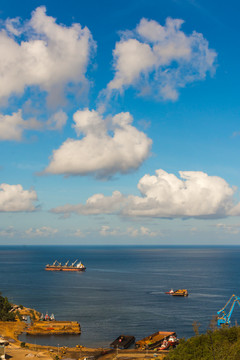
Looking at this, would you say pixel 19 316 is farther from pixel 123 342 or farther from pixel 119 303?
pixel 123 342

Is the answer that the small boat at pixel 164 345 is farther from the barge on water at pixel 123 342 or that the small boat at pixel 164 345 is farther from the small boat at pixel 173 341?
the barge on water at pixel 123 342

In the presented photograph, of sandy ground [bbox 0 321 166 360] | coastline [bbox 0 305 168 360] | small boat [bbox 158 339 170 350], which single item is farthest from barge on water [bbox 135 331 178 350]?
sandy ground [bbox 0 321 166 360]

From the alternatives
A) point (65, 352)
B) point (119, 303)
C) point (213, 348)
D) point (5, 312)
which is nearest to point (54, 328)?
point (65, 352)

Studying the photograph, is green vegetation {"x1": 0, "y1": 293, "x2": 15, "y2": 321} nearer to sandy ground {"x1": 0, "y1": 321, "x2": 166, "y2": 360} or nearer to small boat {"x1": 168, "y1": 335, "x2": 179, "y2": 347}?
sandy ground {"x1": 0, "y1": 321, "x2": 166, "y2": 360}

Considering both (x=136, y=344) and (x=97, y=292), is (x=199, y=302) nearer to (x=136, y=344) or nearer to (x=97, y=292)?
(x=97, y=292)

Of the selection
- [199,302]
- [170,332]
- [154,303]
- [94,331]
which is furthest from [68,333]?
[199,302]

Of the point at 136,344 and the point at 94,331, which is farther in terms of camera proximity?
the point at 94,331
